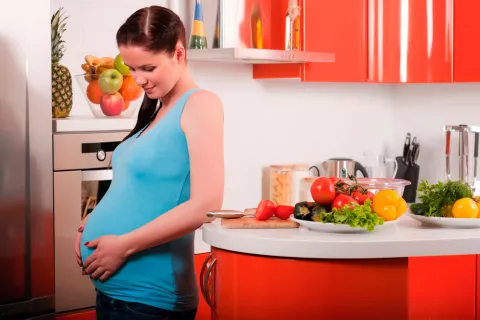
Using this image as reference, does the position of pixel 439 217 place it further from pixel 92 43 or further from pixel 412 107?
pixel 412 107

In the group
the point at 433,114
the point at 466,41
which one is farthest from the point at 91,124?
the point at 433,114

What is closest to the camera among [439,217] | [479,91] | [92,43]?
[439,217]

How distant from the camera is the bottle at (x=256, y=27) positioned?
3799 millimetres

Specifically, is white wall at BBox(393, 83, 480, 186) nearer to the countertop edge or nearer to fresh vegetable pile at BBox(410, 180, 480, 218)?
fresh vegetable pile at BBox(410, 180, 480, 218)

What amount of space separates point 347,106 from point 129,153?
255cm

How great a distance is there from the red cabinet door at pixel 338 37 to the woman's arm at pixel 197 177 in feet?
6.11

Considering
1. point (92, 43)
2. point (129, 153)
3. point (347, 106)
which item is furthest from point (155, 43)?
point (347, 106)

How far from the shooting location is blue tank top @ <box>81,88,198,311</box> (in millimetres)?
2051

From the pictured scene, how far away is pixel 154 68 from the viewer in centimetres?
208

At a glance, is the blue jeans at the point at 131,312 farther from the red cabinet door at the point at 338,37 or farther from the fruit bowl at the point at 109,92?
the red cabinet door at the point at 338,37

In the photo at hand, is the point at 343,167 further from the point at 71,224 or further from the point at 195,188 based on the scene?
the point at 195,188

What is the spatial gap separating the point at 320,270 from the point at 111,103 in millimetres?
1323

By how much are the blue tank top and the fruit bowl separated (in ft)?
3.24

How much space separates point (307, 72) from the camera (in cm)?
384
